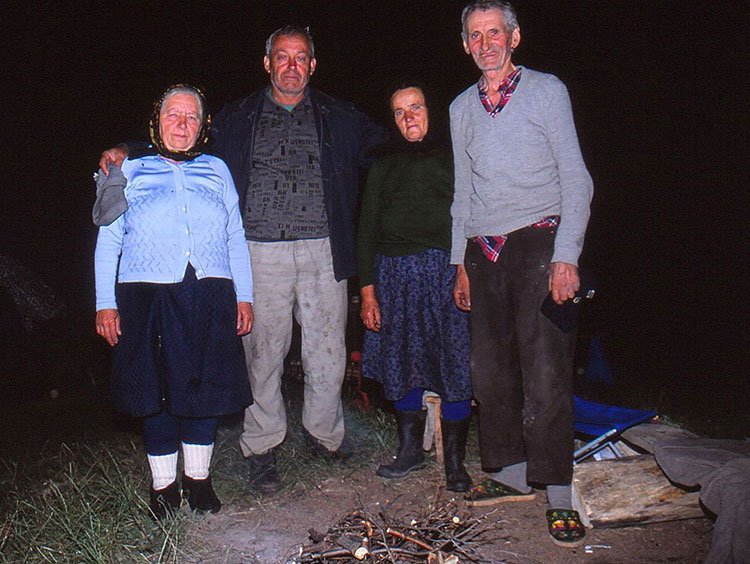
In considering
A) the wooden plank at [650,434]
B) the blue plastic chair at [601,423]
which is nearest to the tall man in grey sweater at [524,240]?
the blue plastic chair at [601,423]

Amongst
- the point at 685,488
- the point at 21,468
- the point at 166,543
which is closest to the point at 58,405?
the point at 21,468

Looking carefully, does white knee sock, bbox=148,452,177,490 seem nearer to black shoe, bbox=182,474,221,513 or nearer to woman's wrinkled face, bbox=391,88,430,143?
black shoe, bbox=182,474,221,513

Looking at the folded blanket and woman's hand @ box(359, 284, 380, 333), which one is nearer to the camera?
the folded blanket

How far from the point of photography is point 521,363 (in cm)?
280

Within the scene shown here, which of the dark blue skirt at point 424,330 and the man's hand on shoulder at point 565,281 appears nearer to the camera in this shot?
the man's hand on shoulder at point 565,281

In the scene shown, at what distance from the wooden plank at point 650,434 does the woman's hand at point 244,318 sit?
83.5 inches

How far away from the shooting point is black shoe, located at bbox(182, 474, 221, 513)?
2.96 meters

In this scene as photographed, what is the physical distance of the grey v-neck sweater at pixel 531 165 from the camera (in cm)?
262

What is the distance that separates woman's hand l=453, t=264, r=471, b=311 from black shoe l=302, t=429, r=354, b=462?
1206mm

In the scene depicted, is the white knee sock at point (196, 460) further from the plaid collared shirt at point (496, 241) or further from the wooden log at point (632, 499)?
the wooden log at point (632, 499)

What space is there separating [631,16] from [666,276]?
3917 millimetres

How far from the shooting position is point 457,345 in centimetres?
312

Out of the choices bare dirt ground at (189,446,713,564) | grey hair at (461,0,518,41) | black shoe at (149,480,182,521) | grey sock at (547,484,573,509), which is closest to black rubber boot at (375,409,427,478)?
bare dirt ground at (189,446,713,564)

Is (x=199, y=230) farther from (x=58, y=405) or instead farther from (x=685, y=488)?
(x=58, y=405)
